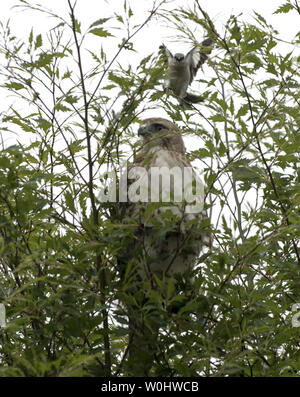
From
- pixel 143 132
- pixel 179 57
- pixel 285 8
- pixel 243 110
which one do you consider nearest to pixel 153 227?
pixel 243 110

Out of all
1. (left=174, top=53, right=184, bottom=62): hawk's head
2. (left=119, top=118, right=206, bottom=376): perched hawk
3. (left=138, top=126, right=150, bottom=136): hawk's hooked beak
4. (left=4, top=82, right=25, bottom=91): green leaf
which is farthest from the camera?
(left=174, top=53, right=184, bottom=62): hawk's head

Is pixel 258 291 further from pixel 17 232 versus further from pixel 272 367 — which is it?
pixel 17 232

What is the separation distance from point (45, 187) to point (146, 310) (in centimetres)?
114

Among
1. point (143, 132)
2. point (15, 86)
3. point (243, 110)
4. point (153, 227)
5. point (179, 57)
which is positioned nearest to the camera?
point (153, 227)

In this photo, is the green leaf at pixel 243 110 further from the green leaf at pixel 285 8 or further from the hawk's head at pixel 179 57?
the hawk's head at pixel 179 57

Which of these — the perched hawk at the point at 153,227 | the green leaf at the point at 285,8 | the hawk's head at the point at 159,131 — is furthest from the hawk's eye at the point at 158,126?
the green leaf at the point at 285,8

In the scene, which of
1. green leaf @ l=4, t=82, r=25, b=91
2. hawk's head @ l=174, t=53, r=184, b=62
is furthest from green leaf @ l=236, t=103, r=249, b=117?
hawk's head @ l=174, t=53, r=184, b=62

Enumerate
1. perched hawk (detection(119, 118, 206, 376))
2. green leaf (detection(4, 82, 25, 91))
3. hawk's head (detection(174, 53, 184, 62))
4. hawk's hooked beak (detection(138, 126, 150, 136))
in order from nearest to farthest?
perched hawk (detection(119, 118, 206, 376))
green leaf (detection(4, 82, 25, 91))
hawk's hooked beak (detection(138, 126, 150, 136))
hawk's head (detection(174, 53, 184, 62))

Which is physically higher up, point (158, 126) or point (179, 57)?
point (179, 57)

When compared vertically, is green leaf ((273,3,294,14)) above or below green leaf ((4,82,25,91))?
above

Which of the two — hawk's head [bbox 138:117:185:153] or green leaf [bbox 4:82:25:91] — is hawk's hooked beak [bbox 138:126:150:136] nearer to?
hawk's head [bbox 138:117:185:153]

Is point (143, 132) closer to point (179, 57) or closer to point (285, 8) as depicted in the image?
point (285, 8)

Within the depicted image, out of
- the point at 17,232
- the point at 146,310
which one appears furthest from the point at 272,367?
the point at 17,232
